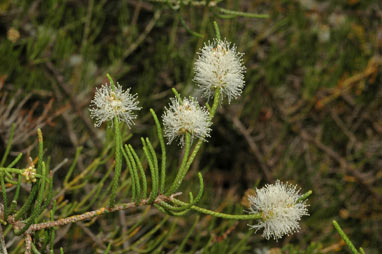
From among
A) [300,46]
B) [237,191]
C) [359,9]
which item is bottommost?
[237,191]

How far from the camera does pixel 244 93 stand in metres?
1.95

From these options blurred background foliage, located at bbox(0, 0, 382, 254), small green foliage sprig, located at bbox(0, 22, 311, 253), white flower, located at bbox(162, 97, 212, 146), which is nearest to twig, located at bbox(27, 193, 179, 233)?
small green foliage sprig, located at bbox(0, 22, 311, 253)

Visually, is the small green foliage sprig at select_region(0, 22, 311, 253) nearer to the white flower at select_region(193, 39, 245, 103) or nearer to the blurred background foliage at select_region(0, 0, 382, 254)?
the white flower at select_region(193, 39, 245, 103)

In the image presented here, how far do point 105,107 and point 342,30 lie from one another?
183 centimetres

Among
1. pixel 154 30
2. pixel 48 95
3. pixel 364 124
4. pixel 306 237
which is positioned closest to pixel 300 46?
pixel 364 124

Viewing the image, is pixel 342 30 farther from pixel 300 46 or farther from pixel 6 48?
pixel 6 48

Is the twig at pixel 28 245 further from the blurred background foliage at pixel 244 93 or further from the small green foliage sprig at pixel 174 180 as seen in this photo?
the blurred background foliage at pixel 244 93

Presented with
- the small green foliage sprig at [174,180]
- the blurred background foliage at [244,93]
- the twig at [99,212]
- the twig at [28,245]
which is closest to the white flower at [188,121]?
the small green foliage sprig at [174,180]

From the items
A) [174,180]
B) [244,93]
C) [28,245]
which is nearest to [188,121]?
[174,180]

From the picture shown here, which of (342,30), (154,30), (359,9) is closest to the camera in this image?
(154,30)

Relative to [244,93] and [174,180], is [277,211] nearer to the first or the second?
[174,180]

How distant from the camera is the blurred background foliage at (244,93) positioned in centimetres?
164

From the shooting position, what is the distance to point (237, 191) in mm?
2053

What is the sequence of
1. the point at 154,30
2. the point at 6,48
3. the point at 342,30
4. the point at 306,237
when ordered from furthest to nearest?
1. the point at 342,30
2. the point at 154,30
3. the point at 306,237
4. the point at 6,48
